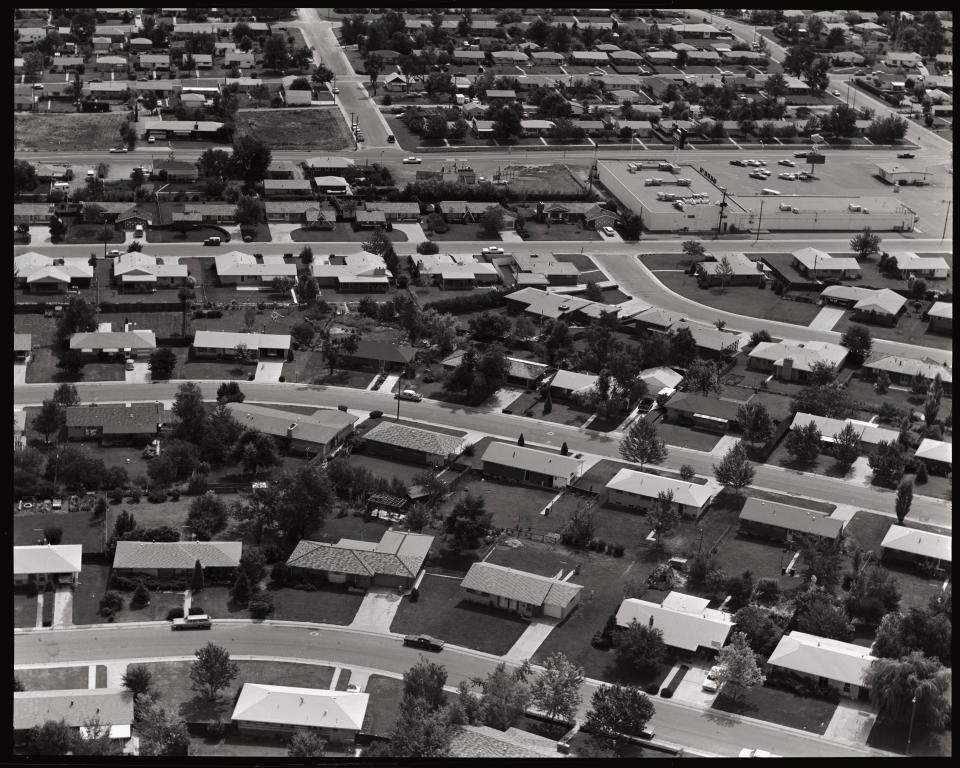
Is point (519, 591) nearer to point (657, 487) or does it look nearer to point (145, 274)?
point (657, 487)

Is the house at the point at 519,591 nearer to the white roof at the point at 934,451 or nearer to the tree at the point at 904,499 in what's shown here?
the tree at the point at 904,499

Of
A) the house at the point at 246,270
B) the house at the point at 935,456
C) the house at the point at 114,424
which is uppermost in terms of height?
the house at the point at 935,456

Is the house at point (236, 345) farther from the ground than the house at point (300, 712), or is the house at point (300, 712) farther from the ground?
the house at point (300, 712)

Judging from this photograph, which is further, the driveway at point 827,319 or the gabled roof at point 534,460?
the driveway at point 827,319

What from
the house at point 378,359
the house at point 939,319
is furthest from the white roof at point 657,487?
the house at point 939,319

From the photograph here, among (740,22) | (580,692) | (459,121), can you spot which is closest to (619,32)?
(740,22)

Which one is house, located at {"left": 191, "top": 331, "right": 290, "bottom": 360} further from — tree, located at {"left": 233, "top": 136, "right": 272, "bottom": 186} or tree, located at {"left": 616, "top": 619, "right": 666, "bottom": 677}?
tree, located at {"left": 233, "top": 136, "right": 272, "bottom": 186}

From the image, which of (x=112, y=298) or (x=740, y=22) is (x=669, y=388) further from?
(x=740, y=22)
